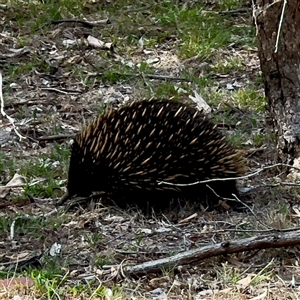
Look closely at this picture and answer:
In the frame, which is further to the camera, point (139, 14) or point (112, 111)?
point (139, 14)

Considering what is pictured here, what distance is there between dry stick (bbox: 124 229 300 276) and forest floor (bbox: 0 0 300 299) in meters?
0.02

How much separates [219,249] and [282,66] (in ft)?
4.85

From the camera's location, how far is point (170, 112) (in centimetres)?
434

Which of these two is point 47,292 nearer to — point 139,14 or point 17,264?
point 17,264

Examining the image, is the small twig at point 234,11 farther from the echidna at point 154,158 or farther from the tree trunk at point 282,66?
the echidna at point 154,158

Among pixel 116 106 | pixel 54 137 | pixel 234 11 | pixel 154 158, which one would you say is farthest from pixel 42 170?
pixel 234 11

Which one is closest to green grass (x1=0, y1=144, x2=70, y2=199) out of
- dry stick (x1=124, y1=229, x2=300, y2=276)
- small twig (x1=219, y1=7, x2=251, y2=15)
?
dry stick (x1=124, y1=229, x2=300, y2=276)

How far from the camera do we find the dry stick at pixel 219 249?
3342 millimetres

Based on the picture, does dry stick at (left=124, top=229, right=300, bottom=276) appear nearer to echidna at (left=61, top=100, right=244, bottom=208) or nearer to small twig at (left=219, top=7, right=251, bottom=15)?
echidna at (left=61, top=100, right=244, bottom=208)

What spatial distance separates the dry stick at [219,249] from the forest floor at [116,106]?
23 millimetres

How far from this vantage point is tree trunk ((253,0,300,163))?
4.24 m

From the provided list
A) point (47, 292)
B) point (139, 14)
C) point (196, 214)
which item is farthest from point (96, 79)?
point (47, 292)

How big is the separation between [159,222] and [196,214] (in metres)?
0.22

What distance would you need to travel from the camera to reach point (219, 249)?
334 centimetres
